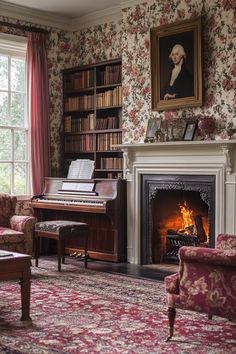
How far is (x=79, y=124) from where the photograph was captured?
7.98m

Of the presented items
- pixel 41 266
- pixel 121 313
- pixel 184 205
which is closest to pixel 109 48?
pixel 184 205

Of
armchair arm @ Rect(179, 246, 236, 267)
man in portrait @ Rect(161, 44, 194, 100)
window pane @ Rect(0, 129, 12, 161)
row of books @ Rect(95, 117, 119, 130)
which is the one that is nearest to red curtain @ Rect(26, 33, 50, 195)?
window pane @ Rect(0, 129, 12, 161)

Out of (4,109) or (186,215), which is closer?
(186,215)

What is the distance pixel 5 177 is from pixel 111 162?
1430 mm

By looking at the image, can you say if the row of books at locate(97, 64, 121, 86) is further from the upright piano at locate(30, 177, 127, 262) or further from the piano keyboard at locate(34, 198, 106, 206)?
the piano keyboard at locate(34, 198, 106, 206)

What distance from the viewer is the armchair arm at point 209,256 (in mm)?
3475

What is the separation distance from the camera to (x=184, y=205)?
686 cm

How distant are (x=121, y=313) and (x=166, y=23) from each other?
11.9 ft

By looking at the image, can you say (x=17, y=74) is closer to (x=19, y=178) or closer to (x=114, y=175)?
(x=19, y=178)

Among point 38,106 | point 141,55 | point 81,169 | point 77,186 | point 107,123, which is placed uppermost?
point 141,55

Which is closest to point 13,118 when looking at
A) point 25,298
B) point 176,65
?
point 176,65

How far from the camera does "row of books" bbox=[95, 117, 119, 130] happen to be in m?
7.50

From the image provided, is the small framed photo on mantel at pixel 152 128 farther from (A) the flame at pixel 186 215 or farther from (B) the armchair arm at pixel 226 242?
(B) the armchair arm at pixel 226 242

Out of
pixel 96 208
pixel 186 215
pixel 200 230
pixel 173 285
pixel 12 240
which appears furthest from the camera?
pixel 186 215
